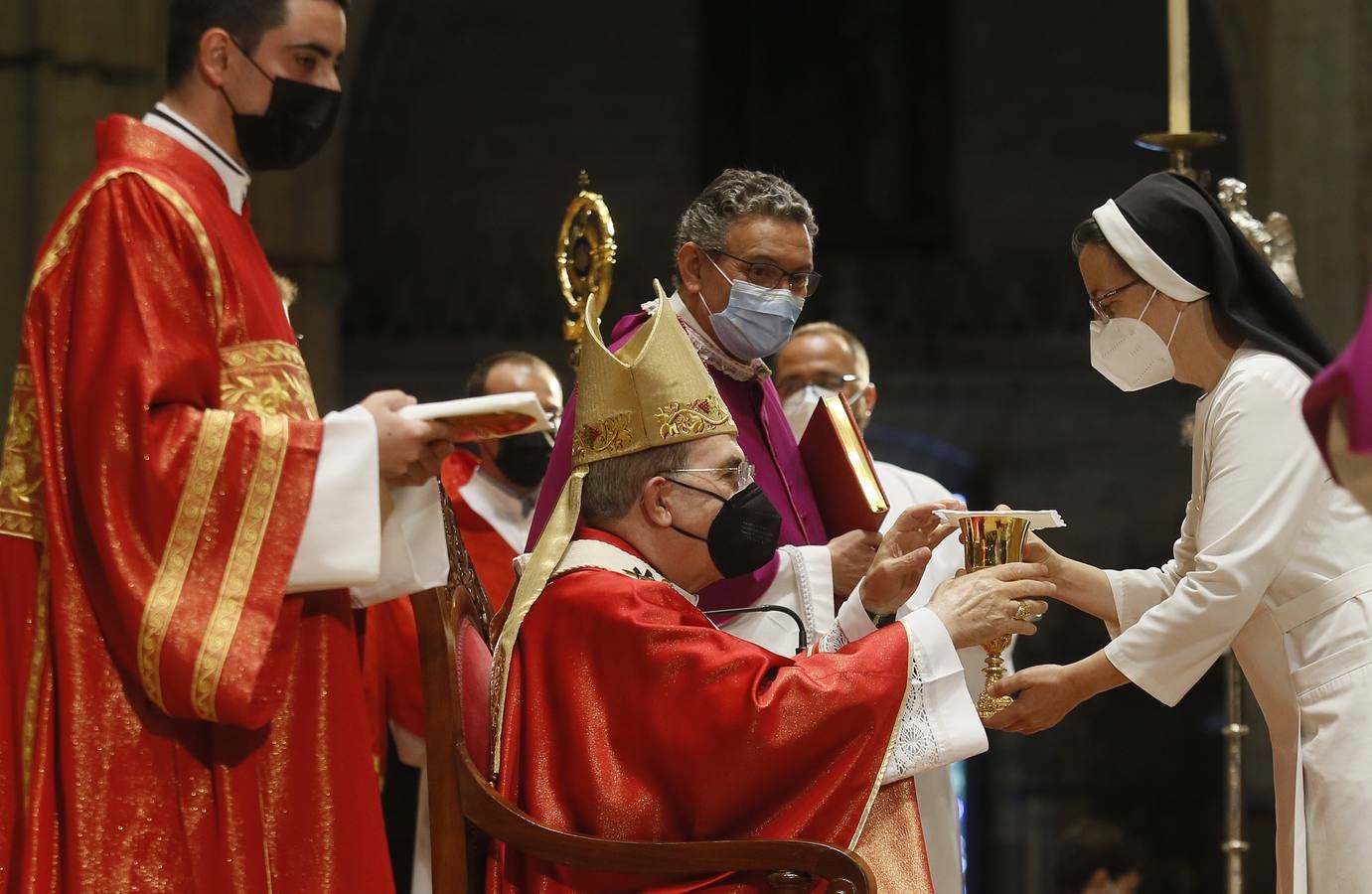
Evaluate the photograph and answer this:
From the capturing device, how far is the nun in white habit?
344 centimetres

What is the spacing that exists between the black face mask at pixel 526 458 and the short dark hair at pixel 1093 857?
2.00m

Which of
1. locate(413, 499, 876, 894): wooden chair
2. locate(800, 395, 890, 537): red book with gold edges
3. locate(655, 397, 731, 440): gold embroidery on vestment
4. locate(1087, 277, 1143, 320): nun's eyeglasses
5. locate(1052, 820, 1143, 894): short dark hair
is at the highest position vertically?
locate(1087, 277, 1143, 320): nun's eyeglasses

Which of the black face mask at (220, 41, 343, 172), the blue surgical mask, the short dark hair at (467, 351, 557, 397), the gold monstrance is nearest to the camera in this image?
the black face mask at (220, 41, 343, 172)

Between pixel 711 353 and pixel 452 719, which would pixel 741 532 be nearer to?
pixel 452 719

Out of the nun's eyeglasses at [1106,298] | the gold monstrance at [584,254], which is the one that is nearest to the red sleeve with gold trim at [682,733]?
the nun's eyeglasses at [1106,298]

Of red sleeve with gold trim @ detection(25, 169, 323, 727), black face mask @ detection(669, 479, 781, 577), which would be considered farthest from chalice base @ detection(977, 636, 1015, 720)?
red sleeve with gold trim @ detection(25, 169, 323, 727)

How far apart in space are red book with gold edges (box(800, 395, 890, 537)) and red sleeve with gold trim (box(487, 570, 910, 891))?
88cm

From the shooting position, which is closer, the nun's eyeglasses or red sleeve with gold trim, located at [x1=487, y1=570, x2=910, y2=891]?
red sleeve with gold trim, located at [x1=487, y1=570, x2=910, y2=891]

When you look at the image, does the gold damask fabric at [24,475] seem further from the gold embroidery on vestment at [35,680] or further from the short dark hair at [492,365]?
the short dark hair at [492,365]

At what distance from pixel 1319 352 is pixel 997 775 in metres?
7.70

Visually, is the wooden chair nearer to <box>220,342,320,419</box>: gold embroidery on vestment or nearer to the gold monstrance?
<box>220,342,320,419</box>: gold embroidery on vestment

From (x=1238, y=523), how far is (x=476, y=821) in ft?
4.85

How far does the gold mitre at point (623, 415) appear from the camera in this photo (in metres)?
3.47

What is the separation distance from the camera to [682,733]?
3297 mm
